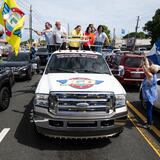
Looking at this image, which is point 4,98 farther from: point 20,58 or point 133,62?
point 20,58

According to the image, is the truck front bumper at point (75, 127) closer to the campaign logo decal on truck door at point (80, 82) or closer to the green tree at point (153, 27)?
the campaign logo decal on truck door at point (80, 82)

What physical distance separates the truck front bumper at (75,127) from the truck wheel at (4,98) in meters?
3.25

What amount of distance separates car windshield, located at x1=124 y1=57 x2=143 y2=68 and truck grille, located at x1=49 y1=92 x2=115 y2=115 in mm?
7728

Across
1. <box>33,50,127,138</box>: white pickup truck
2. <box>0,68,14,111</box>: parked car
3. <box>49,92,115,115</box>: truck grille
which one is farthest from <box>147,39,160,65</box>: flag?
<box>0,68,14,111</box>: parked car

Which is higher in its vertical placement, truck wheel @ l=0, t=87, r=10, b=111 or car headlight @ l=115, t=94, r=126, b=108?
car headlight @ l=115, t=94, r=126, b=108

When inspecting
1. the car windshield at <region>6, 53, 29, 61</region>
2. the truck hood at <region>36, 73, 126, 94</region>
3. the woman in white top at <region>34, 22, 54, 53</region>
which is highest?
the woman in white top at <region>34, 22, 54, 53</region>

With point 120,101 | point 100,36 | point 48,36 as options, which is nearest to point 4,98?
point 48,36

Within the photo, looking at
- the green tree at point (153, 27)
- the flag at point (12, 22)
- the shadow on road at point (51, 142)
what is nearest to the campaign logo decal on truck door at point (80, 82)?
the shadow on road at point (51, 142)

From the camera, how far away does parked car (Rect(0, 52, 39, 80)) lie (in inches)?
578

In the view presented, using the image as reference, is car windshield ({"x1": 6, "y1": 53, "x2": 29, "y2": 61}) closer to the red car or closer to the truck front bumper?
the red car

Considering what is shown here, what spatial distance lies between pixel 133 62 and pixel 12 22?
5416 millimetres

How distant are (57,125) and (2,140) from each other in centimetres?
137

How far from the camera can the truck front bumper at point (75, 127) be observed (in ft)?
17.3

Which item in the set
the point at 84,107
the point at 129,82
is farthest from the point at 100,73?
the point at 129,82
